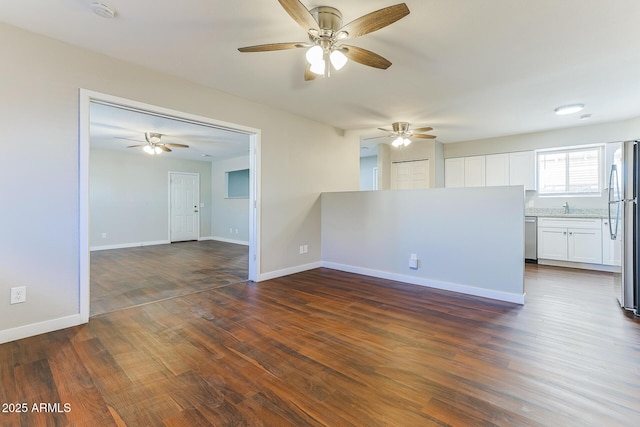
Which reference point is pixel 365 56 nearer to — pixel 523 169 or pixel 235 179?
pixel 523 169

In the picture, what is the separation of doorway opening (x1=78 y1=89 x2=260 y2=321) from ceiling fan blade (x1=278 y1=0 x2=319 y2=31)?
198 cm

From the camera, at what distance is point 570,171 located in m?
5.45

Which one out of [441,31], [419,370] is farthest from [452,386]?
[441,31]

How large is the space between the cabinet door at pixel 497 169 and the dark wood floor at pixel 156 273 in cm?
526

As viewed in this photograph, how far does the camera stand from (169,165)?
27.2ft

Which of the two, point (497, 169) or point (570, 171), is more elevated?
point (497, 169)

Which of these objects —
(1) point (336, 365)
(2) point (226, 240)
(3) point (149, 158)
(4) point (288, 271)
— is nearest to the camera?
(1) point (336, 365)

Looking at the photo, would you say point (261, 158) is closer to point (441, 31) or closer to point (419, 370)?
point (441, 31)

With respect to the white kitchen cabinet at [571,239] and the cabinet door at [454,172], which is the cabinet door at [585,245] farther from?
the cabinet door at [454,172]

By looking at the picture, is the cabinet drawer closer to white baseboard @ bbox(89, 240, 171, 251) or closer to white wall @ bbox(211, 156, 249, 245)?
white wall @ bbox(211, 156, 249, 245)

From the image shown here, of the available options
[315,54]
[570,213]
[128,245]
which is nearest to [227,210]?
[128,245]

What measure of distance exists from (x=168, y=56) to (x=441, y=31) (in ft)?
8.08

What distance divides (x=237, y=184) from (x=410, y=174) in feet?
16.8

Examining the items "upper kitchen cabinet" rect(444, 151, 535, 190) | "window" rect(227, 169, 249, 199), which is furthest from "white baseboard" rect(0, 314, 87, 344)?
"upper kitchen cabinet" rect(444, 151, 535, 190)
